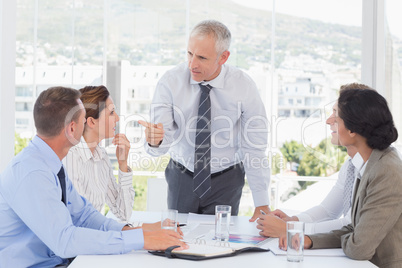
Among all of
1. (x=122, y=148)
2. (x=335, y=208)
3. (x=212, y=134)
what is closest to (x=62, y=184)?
(x=122, y=148)

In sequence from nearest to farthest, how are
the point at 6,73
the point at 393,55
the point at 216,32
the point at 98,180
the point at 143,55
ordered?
the point at 98,180, the point at 216,32, the point at 6,73, the point at 393,55, the point at 143,55

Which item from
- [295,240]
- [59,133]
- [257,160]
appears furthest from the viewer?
[257,160]

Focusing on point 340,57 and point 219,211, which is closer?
point 219,211

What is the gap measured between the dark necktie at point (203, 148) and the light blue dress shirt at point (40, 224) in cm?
102

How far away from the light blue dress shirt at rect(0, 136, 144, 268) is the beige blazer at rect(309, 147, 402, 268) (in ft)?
2.49

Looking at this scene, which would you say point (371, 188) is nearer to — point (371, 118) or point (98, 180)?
point (371, 118)

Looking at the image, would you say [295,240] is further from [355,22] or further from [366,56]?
[355,22]

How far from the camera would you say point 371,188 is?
199 cm

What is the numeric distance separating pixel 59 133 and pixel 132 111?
12.0 feet

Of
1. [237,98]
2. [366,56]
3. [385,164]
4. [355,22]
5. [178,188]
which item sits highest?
[355,22]

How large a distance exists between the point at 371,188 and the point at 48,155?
1.18 metres

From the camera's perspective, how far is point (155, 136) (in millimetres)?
2807

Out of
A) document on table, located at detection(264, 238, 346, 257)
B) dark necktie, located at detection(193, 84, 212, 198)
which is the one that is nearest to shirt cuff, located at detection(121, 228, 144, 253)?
document on table, located at detection(264, 238, 346, 257)

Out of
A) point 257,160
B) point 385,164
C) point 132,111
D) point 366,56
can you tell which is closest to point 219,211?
point 385,164
